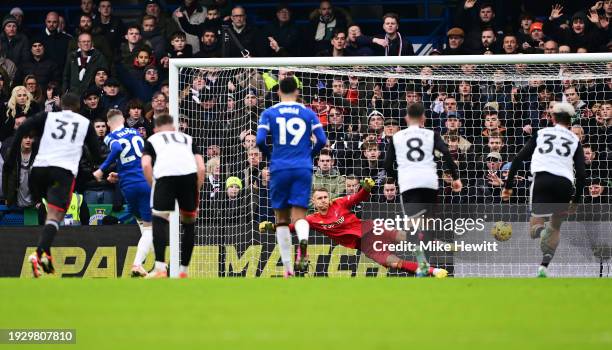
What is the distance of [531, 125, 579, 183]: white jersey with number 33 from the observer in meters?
13.5

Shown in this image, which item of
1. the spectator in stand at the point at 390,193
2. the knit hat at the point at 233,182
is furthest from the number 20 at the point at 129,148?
the spectator in stand at the point at 390,193

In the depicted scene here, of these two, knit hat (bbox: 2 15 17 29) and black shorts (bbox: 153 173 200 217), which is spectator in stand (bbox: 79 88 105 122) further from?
black shorts (bbox: 153 173 200 217)

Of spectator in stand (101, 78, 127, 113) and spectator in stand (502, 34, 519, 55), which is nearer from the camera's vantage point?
spectator in stand (502, 34, 519, 55)

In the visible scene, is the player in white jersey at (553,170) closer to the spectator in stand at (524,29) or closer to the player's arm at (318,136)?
the player's arm at (318,136)

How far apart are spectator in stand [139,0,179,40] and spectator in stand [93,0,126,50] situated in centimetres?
39

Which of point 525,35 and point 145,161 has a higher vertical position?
point 525,35

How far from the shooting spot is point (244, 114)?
16.7 m

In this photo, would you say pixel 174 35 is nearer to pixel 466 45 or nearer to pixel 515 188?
pixel 466 45

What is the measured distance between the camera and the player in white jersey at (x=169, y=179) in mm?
12609

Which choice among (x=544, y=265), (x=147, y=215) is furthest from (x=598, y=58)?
(x=147, y=215)

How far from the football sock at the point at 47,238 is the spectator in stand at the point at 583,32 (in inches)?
330

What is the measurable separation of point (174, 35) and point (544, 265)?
749cm

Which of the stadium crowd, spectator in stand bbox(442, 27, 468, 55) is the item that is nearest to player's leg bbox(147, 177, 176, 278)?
the stadium crowd

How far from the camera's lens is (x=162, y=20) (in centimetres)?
1972
